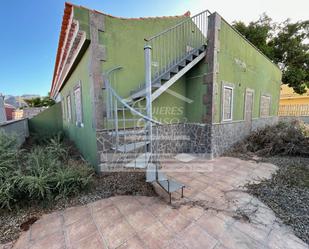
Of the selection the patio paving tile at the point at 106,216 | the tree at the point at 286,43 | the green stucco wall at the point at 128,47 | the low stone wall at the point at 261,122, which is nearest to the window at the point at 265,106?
the low stone wall at the point at 261,122

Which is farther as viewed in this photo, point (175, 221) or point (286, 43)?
point (286, 43)

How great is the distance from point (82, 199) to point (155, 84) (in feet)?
8.46

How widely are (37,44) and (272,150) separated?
13.0 m

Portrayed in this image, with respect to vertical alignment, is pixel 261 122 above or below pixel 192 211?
above

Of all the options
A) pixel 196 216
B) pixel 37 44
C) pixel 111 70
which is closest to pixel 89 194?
pixel 196 216

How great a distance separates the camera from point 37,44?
9242 mm

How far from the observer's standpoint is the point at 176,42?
4320 mm

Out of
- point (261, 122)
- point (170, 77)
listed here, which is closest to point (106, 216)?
point (170, 77)

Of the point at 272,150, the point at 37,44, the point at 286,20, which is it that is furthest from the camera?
the point at 286,20

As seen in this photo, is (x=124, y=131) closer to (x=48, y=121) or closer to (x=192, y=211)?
(x=192, y=211)

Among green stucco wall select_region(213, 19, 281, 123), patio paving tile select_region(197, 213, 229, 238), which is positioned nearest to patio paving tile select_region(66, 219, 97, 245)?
patio paving tile select_region(197, 213, 229, 238)

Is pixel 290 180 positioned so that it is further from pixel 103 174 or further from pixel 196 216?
pixel 103 174

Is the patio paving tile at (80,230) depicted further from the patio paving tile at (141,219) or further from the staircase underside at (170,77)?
the staircase underside at (170,77)

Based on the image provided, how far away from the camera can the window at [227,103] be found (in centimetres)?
474
